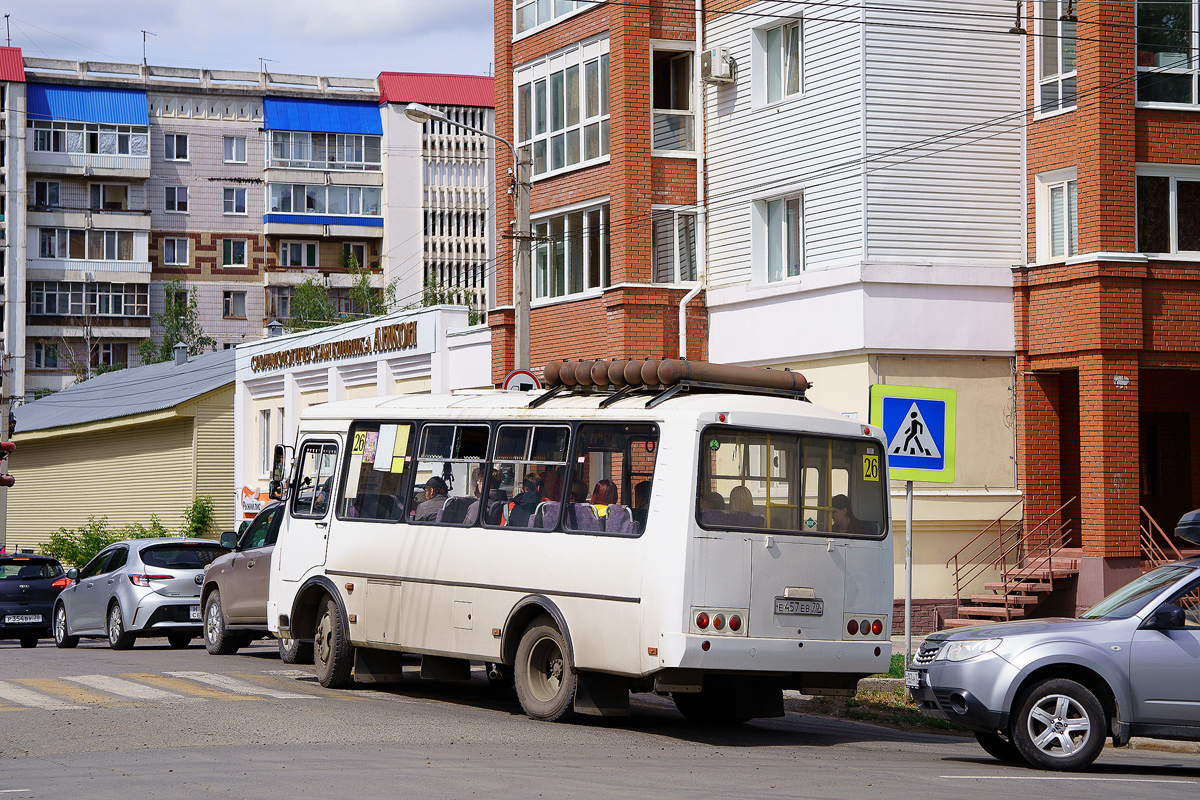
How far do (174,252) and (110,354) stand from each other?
252 inches

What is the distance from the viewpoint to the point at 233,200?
82.2 m

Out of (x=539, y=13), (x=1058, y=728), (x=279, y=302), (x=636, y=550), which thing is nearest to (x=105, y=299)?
(x=279, y=302)

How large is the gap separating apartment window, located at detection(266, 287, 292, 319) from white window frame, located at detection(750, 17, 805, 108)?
58.9 metres

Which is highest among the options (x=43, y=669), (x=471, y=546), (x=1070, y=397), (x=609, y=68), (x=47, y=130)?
(x=47, y=130)

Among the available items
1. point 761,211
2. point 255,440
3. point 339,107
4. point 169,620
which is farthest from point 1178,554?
point 339,107

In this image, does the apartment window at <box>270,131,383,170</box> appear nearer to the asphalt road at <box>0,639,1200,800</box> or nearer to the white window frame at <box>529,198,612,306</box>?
the white window frame at <box>529,198,612,306</box>

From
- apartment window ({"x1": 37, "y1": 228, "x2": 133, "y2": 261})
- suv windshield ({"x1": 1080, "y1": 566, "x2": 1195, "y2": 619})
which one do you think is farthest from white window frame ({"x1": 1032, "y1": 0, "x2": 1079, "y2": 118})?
apartment window ({"x1": 37, "y1": 228, "x2": 133, "y2": 261})

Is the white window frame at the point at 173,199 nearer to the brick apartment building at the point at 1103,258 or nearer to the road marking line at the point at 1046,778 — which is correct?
the brick apartment building at the point at 1103,258

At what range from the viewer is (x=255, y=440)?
46.6 m

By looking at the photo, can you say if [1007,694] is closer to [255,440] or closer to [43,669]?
[43,669]

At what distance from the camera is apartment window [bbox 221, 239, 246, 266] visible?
8281cm

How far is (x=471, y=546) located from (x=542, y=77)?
62.0ft

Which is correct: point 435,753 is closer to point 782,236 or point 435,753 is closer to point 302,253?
point 782,236

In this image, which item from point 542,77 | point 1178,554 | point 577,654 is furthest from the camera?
point 542,77
